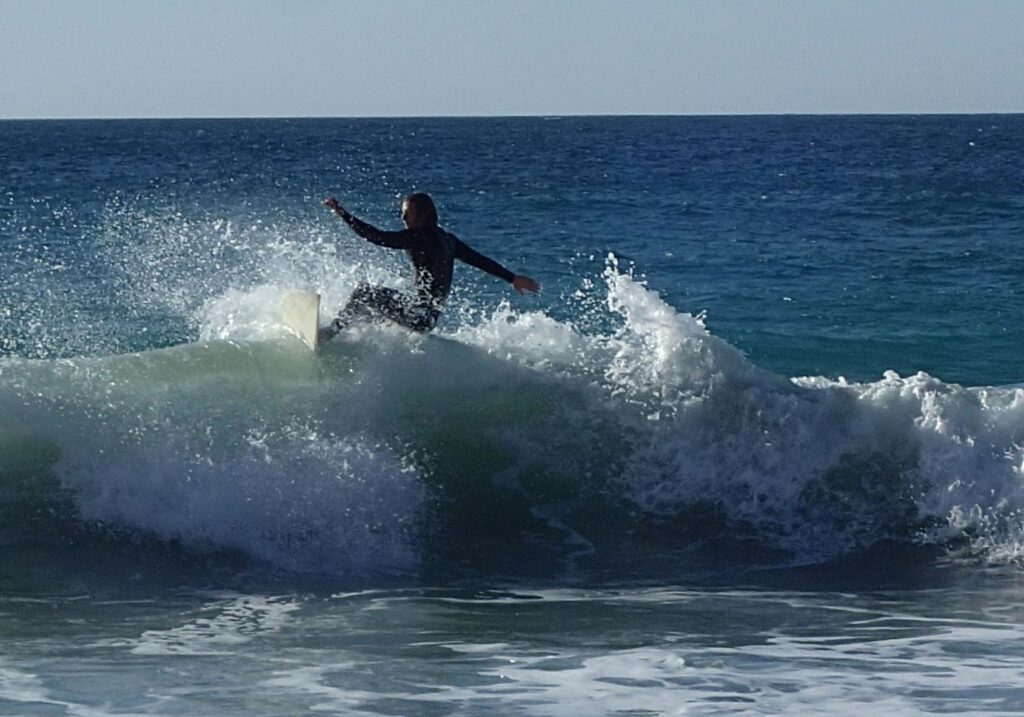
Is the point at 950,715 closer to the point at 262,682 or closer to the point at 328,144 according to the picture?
the point at 262,682

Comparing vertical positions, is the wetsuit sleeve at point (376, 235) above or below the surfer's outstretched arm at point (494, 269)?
above

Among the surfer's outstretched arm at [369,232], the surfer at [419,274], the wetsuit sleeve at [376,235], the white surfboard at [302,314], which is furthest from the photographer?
the white surfboard at [302,314]

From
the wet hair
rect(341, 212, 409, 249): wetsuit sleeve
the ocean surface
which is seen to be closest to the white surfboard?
the ocean surface

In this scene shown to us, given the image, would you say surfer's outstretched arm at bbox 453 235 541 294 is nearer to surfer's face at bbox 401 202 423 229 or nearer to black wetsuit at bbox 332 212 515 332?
black wetsuit at bbox 332 212 515 332

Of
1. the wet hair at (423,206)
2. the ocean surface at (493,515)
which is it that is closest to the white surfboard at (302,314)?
the ocean surface at (493,515)

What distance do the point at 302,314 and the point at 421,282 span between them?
0.87m

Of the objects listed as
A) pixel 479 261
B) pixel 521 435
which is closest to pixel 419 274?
pixel 479 261

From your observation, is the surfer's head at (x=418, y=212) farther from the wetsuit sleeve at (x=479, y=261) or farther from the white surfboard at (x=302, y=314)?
the white surfboard at (x=302, y=314)

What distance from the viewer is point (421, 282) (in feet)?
32.8

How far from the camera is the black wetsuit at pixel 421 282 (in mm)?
9773

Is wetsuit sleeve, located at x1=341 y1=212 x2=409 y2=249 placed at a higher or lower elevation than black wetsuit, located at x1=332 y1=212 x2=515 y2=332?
higher

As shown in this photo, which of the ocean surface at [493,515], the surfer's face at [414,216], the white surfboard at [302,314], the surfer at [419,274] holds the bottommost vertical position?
the ocean surface at [493,515]

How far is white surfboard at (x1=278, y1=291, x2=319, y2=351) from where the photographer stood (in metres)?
10.1

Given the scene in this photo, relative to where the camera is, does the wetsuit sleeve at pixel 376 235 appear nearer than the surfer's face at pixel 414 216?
Yes
